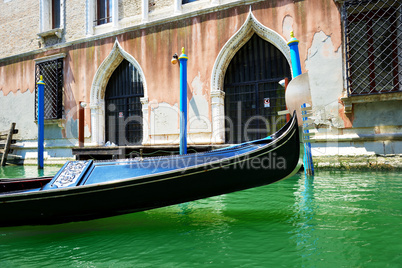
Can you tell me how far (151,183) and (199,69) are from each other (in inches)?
191

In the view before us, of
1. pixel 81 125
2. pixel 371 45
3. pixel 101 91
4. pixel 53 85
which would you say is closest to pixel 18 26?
pixel 53 85

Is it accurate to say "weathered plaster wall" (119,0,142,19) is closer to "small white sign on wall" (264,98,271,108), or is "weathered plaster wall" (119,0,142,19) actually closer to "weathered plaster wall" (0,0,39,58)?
"weathered plaster wall" (0,0,39,58)

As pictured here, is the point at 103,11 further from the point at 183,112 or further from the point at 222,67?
the point at 183,112

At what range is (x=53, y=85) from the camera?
28.7 ft

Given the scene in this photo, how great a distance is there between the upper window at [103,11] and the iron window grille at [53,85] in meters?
1.49

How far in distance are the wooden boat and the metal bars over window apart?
3637mm

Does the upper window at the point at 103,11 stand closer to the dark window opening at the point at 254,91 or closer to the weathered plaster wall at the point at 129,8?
the weathered plaster wall at the point at 129,8

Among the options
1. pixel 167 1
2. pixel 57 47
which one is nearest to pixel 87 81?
pixel 57 47

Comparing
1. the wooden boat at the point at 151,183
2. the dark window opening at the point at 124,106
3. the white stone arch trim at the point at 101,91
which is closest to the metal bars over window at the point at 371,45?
the wooden boat at the point at 151,183

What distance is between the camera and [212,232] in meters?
2.29

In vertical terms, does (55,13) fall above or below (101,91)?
above

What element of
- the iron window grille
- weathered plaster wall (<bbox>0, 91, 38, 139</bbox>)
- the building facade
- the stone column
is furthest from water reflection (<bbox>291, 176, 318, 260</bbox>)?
weathered plaster wall (<bbox>0, 91, 38, 139</bbox>)

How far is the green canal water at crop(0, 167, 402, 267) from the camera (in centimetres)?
178

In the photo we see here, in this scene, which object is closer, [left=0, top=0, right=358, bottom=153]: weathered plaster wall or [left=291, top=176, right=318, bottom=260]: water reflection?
[left=291, top=176, right=318, bottom=260]: water reflection
